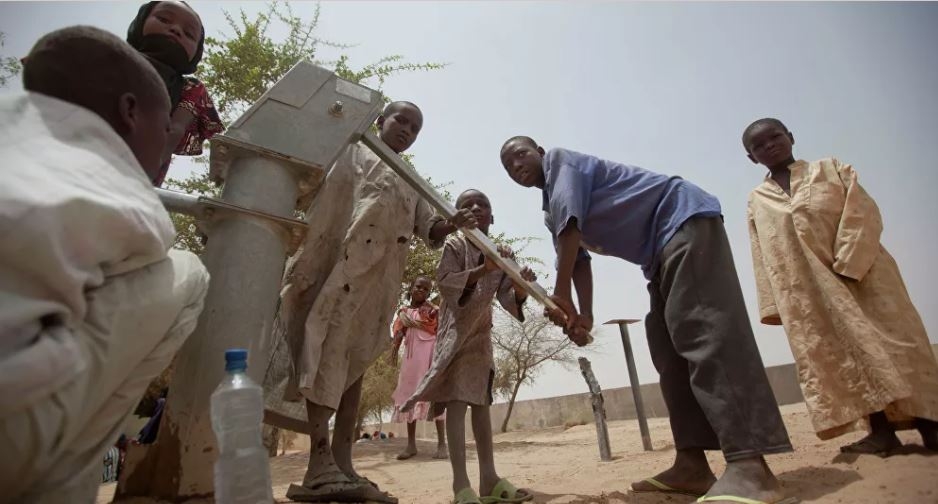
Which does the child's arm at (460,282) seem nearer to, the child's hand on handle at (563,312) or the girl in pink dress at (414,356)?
the child's hand on handle at (563,312)

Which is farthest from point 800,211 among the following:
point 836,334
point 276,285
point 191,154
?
point 191,154

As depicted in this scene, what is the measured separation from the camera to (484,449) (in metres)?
2.92

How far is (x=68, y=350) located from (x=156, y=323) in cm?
21

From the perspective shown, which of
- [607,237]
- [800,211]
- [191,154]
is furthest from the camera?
[800,211]

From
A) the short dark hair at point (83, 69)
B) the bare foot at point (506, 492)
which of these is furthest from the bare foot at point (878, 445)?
the short dark hair at point (83, 69)

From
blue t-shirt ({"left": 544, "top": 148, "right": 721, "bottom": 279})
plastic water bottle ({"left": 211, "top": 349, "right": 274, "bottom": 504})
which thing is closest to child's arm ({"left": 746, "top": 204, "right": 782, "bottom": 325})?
blue t-shirt ({"left": 544, "top": 148, "right": 721, "bottom": 279})

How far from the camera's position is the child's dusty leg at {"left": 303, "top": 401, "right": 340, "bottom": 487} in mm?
2561

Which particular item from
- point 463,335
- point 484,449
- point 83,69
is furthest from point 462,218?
point 83,69

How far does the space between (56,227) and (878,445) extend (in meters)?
3.51

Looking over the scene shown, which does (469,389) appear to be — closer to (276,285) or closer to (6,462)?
(276,285)

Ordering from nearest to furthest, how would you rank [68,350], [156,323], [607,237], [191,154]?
[68,350] < [156,323] < [607,237] < [191,154]

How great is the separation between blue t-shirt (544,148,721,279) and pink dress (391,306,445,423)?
4.30m

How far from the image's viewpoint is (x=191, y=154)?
116 inches

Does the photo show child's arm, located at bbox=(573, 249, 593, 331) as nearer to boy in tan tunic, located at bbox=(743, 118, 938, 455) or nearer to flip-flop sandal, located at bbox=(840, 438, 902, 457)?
boy in tan tunic, located at bbox=(743, 118, 938, 455)
